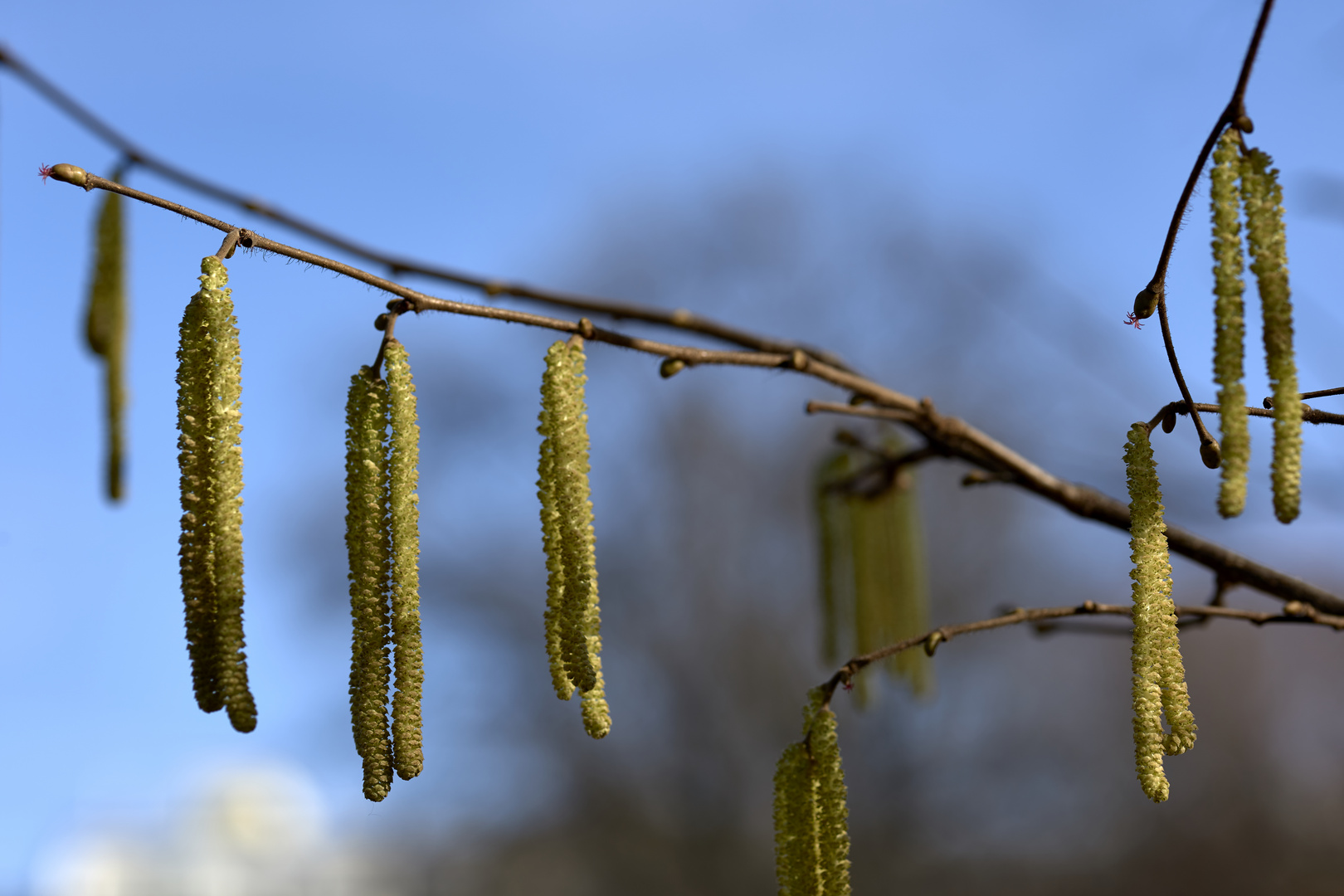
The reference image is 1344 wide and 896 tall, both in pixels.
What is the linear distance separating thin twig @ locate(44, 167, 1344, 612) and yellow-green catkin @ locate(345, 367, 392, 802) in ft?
0.28

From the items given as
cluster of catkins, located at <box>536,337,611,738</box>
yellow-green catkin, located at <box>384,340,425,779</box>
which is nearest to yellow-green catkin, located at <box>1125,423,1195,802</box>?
cluster of catkins, located at <box>536,337,611,738</box>

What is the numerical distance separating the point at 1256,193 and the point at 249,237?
0.55m

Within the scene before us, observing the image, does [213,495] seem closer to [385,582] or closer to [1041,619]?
[385,582]

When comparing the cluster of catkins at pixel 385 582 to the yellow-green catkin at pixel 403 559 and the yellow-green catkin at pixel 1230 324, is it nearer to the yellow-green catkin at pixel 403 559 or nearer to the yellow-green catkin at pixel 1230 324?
the yellow-green catkin at pixel 403 559

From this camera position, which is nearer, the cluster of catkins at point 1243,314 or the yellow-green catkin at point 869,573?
the cluster of catkins at point 1243,314

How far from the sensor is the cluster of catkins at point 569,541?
1.89ft

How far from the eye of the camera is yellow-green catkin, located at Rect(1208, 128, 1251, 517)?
0.49 meters

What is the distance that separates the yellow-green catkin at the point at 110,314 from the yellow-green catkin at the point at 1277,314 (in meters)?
0.88

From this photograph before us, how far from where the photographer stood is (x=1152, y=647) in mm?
560

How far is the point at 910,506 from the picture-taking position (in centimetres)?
136

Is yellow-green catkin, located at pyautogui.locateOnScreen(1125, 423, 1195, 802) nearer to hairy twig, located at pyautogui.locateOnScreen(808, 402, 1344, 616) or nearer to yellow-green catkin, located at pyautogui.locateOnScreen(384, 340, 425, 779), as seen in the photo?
hairy twig, located at pyautogui.locateOnScreen(808, 402, 1344, 616)

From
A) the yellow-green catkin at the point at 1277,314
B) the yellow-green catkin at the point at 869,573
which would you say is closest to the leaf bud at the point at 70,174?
the yellow-green catkin at the point at 1277,314

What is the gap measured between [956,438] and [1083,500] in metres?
0.13

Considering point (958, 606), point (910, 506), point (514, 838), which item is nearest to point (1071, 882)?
point (958, 606)
